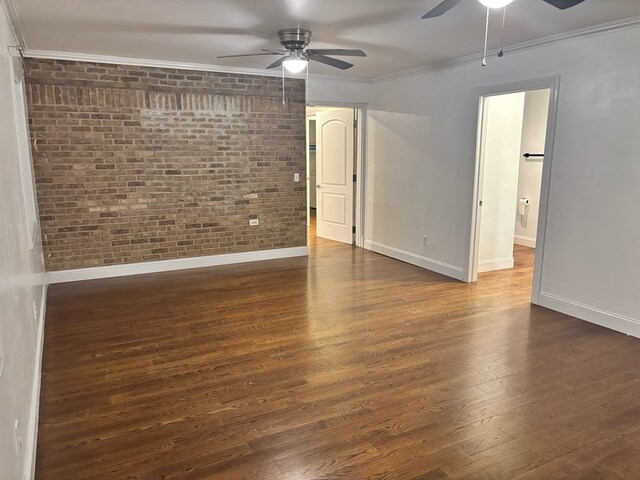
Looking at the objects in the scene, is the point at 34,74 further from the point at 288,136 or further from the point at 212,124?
the point at 288,136

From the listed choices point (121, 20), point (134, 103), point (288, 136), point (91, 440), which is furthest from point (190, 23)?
point (91, 440)

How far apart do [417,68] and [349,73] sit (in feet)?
3.04

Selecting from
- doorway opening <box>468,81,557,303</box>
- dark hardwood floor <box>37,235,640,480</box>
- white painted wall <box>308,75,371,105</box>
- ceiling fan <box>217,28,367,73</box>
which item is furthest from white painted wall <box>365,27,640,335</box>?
ceiling fan <box>217,28,367,73</box>

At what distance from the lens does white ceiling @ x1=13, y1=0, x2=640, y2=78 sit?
3.15m

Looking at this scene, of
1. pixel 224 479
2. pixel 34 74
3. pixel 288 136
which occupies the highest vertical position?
pixel 34 74

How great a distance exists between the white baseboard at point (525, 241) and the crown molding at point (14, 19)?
6708 mm

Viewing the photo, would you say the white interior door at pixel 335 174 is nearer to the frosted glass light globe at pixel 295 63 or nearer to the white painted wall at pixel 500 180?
the white painted wall at pixel 500 180

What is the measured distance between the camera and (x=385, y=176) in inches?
249

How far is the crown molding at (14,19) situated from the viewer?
3.05m

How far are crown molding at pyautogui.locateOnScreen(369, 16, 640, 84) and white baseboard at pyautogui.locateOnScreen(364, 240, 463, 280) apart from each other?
2276 mm

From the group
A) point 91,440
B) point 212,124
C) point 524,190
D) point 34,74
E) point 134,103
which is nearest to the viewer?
point 91,440

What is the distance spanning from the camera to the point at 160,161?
17.7 feet

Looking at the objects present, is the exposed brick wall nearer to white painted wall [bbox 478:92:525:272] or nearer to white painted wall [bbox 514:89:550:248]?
white painted wall [bbox 478:92:525:272]

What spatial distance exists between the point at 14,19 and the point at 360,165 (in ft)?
14.6
